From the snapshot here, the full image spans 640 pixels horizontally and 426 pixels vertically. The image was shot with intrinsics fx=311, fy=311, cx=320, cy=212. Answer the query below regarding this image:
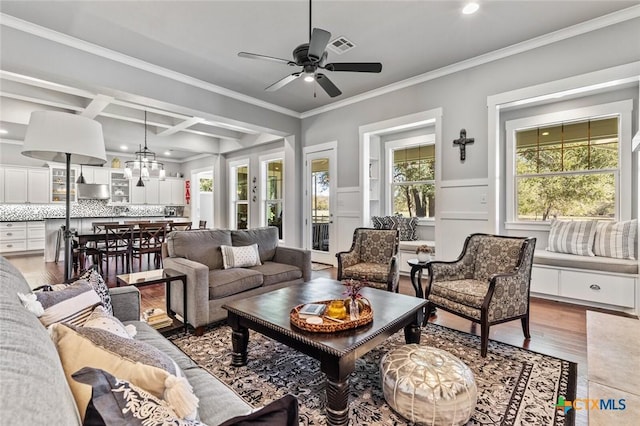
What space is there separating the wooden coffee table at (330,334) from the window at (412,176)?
135 inches

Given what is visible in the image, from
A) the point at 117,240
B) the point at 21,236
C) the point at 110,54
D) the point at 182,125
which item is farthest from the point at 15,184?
the point at 110,54

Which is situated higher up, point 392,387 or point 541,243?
point 541,243

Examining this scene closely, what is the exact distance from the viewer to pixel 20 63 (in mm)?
3156

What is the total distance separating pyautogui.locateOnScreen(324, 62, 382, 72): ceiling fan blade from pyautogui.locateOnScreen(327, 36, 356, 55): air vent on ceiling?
90cm

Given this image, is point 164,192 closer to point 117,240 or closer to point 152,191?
point 152,191

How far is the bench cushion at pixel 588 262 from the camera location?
3232 mm

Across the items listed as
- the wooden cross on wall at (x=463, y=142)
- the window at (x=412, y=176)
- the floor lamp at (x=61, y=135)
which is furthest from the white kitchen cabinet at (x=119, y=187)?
the wooden cross on wall at (x=463, y=142)

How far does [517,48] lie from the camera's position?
3697mm

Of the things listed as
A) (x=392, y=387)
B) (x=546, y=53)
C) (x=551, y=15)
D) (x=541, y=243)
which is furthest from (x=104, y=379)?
(x=541, y=243)

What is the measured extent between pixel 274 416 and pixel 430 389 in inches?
Answer: 46.4

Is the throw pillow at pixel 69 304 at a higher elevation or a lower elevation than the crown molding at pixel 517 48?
lower

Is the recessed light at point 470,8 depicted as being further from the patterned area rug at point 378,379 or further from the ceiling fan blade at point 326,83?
the patterned area rug at point 378,379

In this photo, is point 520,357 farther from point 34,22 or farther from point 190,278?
point 34,22

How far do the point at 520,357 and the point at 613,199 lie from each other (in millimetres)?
2888
